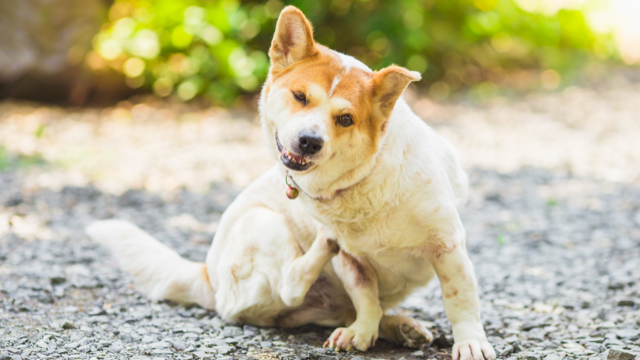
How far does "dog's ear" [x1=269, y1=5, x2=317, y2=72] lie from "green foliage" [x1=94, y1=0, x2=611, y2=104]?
5.75 m

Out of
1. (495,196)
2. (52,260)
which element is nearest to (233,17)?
(495,196)

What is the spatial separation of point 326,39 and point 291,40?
6.79m

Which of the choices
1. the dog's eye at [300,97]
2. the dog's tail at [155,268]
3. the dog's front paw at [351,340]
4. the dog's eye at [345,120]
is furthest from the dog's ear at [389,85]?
the dog's tail at [155,268]

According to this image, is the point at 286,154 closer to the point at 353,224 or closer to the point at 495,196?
the point at 353,224

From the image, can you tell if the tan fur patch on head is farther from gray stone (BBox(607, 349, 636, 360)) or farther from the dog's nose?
gray stone (BBox(607, 349, 636, 360))

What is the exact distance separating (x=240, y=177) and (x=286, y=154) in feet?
12.0

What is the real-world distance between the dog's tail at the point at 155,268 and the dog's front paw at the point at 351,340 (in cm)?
84

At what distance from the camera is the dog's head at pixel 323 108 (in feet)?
7.77

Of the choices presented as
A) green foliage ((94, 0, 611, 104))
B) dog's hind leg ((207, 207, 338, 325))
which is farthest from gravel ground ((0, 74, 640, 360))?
green foliage ((94, 0, 611, 104))

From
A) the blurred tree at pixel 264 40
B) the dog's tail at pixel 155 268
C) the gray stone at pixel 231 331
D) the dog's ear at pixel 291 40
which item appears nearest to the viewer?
the dog's ear at pixel 291 40

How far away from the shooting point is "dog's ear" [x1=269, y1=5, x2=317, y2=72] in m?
2.53

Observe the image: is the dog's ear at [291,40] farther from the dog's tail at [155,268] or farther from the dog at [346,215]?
the dog's tail at [155,268]

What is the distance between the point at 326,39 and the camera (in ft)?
30.2

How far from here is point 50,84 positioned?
822 centimetres
